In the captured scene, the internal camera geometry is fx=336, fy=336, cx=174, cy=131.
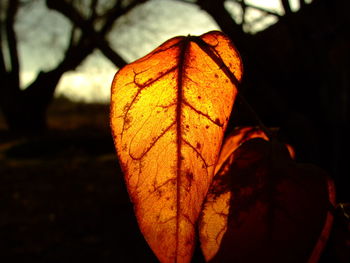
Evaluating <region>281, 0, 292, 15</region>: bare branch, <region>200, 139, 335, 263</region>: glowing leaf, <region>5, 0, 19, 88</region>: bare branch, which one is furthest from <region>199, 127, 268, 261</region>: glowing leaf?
<region>5, 0, 19, 88</region>: bare branch

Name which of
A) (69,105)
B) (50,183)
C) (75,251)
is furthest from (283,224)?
(69,105)

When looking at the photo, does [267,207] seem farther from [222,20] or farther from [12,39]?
[12,39]

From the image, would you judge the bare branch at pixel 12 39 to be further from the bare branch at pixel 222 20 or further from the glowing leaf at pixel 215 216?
the glowing leaf at pixel 215 216

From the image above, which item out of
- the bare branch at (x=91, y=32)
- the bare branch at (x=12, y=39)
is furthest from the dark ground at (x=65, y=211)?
the bare branch at (x=12, y=39)

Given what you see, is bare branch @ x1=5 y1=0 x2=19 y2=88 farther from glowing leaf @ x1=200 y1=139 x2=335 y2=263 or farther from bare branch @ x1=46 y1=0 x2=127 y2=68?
glowing leaf @ x1=200 y1=139 x2=335 y2=263

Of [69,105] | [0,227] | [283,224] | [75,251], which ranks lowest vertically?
[69,105]

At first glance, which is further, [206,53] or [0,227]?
[0,227]

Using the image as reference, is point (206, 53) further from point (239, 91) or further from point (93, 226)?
point (93, 226)

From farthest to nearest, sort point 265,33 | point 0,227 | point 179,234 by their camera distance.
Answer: point 0,227, point 265,33, point 179,234
